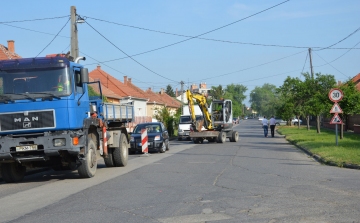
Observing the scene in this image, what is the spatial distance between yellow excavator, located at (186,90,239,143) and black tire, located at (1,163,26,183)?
65.4 feet

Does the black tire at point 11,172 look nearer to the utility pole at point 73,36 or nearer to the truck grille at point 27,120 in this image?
the truck grille at point 27,120

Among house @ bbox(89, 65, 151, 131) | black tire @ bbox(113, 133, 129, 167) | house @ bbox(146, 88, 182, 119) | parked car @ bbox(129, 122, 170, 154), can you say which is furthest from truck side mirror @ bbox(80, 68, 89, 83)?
house @ bbox(89, 65, 151, 131)

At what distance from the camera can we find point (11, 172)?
14.5m

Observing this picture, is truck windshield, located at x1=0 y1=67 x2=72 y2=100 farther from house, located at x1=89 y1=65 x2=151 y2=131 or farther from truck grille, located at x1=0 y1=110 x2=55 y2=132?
house, located at x1=89 y1=65 x2=151 y2=131

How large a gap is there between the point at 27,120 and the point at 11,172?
217 cm

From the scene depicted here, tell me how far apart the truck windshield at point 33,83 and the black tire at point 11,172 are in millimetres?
2324

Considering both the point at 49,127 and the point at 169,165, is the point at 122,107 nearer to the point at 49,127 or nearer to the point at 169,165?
the point at 169,165

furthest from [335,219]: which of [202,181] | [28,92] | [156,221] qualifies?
[28,92]

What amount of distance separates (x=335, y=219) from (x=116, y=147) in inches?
414

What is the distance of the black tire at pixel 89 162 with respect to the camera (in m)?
14.0

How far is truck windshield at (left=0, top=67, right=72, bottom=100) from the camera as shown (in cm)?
1320

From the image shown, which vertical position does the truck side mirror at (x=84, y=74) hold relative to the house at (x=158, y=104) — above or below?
below

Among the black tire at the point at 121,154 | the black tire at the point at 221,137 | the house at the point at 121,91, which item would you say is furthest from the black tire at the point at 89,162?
the house at the point at 121,91

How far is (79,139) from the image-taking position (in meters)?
13.5
